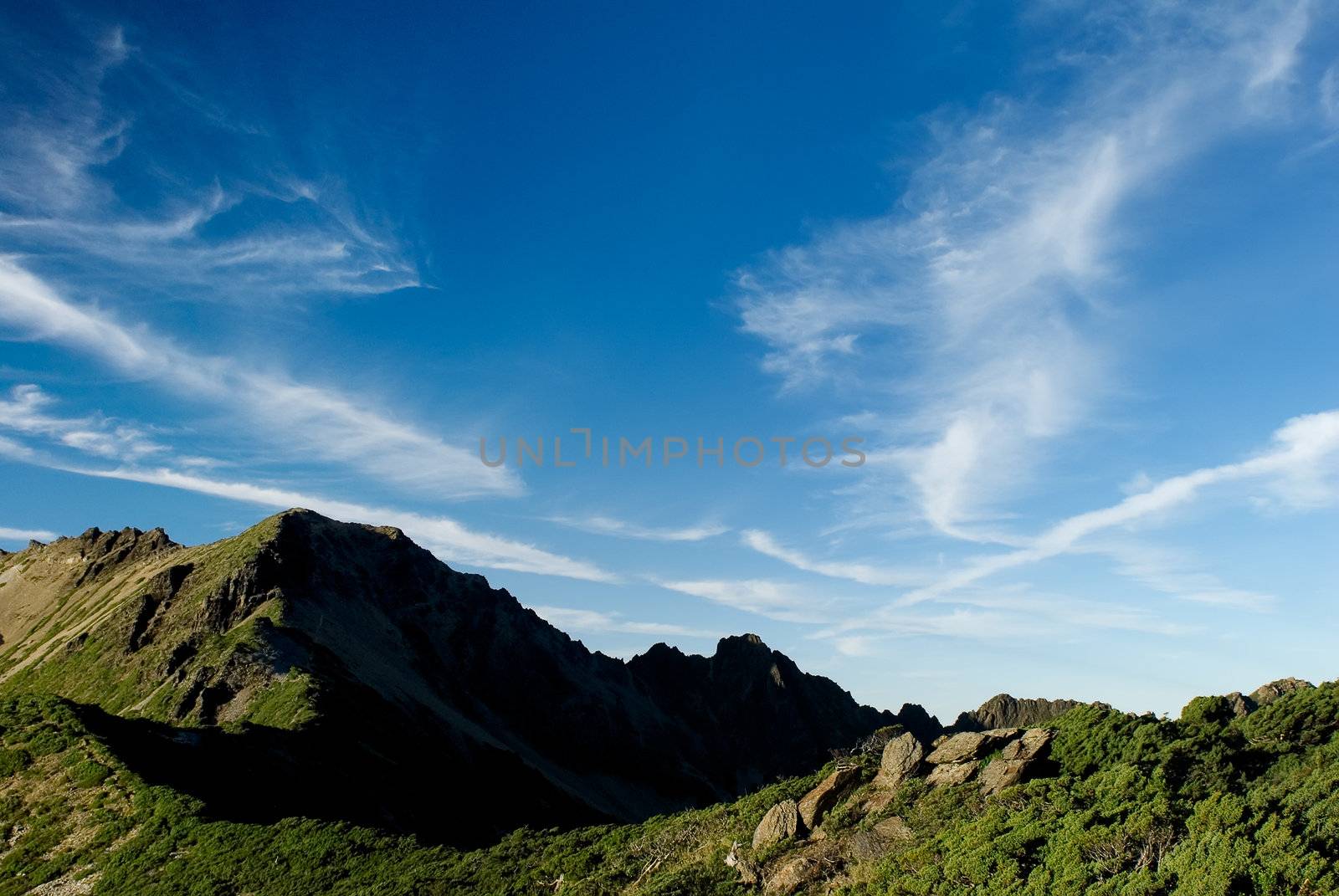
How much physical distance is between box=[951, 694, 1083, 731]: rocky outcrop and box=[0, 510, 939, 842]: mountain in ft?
89.5

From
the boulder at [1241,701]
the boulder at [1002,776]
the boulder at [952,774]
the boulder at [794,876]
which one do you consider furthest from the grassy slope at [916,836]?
the boulder at [1241,701]

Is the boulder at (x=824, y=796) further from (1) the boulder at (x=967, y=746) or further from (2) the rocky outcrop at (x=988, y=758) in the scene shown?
(1) the boulder at (x=967, y=746)

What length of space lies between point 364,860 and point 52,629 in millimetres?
128167

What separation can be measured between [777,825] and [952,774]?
6.64m

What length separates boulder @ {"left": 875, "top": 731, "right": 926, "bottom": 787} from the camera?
92.7 feet

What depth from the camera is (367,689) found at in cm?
9231

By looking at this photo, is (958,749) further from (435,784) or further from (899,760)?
(435,784)

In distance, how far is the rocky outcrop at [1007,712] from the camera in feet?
624

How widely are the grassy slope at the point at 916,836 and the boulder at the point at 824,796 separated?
0.64m

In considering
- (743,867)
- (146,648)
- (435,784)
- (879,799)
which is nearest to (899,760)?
(879,799)

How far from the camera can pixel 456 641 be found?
143000mm

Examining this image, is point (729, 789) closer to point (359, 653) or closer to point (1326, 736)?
point (359, 653)

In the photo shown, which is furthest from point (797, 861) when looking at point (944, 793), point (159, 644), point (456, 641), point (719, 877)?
point (456, 641)

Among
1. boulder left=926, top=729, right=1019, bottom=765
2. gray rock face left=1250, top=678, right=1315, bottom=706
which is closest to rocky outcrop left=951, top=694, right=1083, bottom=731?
gray rock face left=1250, top=678, right=1315, bottom=706
